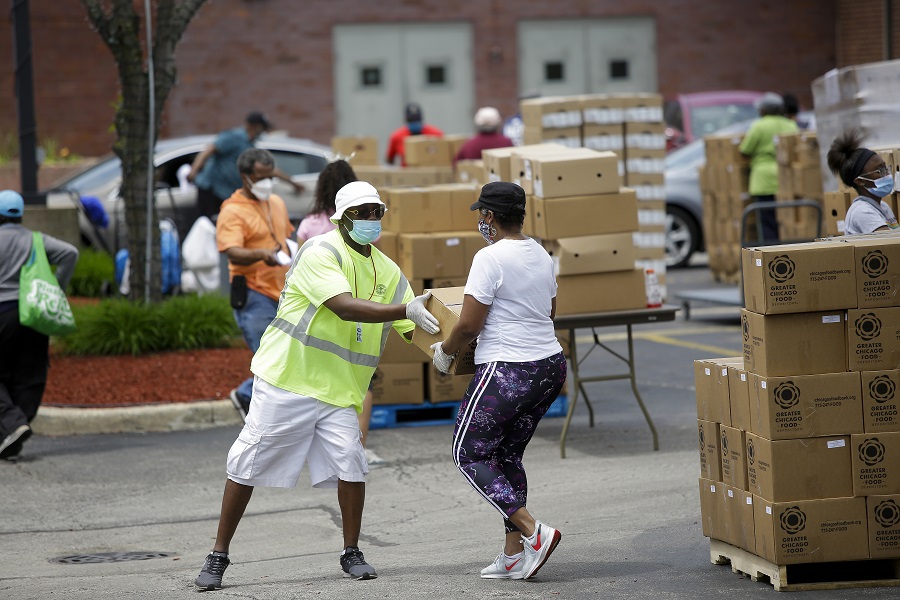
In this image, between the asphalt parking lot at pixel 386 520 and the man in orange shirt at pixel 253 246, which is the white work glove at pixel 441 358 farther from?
the man in orange shirt at pixel 253 246

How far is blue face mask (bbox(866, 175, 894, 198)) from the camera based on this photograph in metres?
7.75

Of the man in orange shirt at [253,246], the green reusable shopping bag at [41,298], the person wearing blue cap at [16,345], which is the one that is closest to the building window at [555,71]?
the man in orange shirt at [253,246]

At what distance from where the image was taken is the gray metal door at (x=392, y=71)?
24.7m

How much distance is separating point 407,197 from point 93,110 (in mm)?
14788

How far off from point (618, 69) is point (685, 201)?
303 inches

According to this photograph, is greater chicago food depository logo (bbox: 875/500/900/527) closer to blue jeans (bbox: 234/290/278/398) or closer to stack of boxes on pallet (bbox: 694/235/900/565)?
stack of boxes on pallet (bbox: 694/235/900/565)

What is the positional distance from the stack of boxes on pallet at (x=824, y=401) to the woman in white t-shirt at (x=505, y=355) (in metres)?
0.87

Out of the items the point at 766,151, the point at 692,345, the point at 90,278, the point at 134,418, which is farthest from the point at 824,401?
the point at 90,278

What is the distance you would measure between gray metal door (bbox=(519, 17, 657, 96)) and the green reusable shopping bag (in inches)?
654

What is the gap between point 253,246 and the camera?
9195 mm

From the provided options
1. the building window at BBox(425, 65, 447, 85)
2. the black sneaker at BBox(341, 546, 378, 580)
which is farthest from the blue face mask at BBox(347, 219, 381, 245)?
the building window at BBox(425, 65, 447, 85)

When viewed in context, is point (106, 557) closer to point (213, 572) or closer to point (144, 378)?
point (213, 572)

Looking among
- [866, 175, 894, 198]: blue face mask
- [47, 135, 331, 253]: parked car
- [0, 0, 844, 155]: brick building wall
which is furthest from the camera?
[0, 0, 844, 155]: brick building wall

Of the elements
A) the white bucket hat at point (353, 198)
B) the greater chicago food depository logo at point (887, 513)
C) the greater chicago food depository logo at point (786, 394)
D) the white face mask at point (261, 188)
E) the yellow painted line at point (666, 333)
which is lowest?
the greater chicago food depository logo at point (887, 513)
